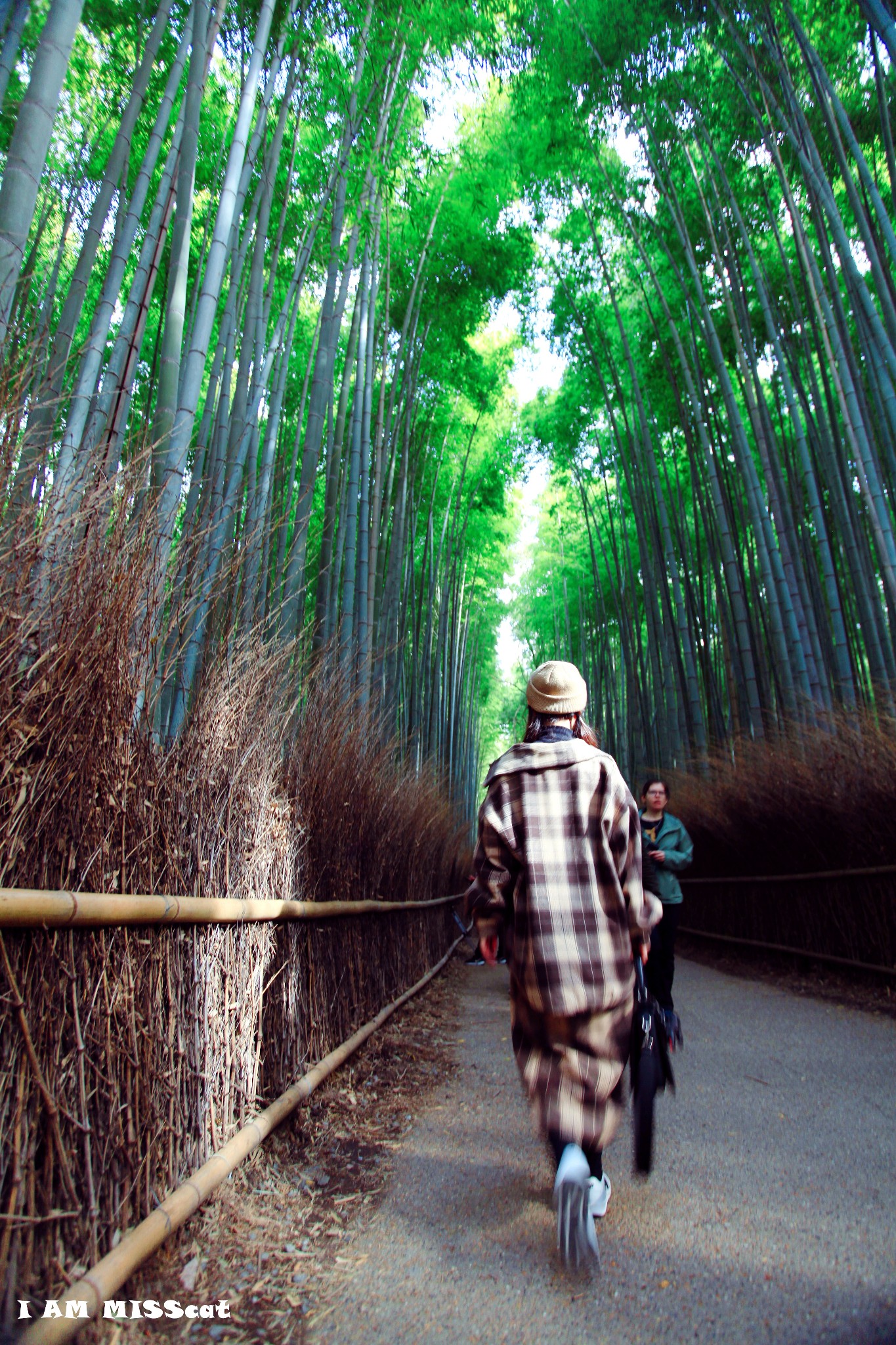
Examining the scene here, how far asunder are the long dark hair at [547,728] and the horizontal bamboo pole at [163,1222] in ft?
3.45

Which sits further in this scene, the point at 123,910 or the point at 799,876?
the point at 799,876

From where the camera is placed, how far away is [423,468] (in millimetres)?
9148

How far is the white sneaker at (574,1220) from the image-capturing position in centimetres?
131

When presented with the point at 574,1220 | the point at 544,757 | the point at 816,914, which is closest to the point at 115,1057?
the point at 574,1220

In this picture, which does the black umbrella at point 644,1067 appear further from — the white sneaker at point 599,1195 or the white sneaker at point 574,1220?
the white sneaker at point 574,1220

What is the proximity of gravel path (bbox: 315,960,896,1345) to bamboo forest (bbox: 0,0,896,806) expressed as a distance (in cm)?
113

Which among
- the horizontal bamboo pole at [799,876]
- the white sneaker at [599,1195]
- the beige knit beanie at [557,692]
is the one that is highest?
the beige knit beanie at [557,692]

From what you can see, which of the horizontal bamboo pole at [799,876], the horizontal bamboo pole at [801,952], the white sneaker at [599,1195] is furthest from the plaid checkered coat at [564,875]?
the horizontal bamboo pole at [801,952]

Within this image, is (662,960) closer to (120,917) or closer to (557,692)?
(557,692)

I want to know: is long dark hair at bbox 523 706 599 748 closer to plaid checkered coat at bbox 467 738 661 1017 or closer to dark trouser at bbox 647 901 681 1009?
plaid checkered coat at bbox 467 738 661 1017

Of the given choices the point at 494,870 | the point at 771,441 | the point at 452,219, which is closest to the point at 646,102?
the point at 452,219

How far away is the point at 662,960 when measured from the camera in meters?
2.88

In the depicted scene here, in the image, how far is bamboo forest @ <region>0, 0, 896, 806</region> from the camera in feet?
6.63

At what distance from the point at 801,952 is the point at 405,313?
6.28 m
